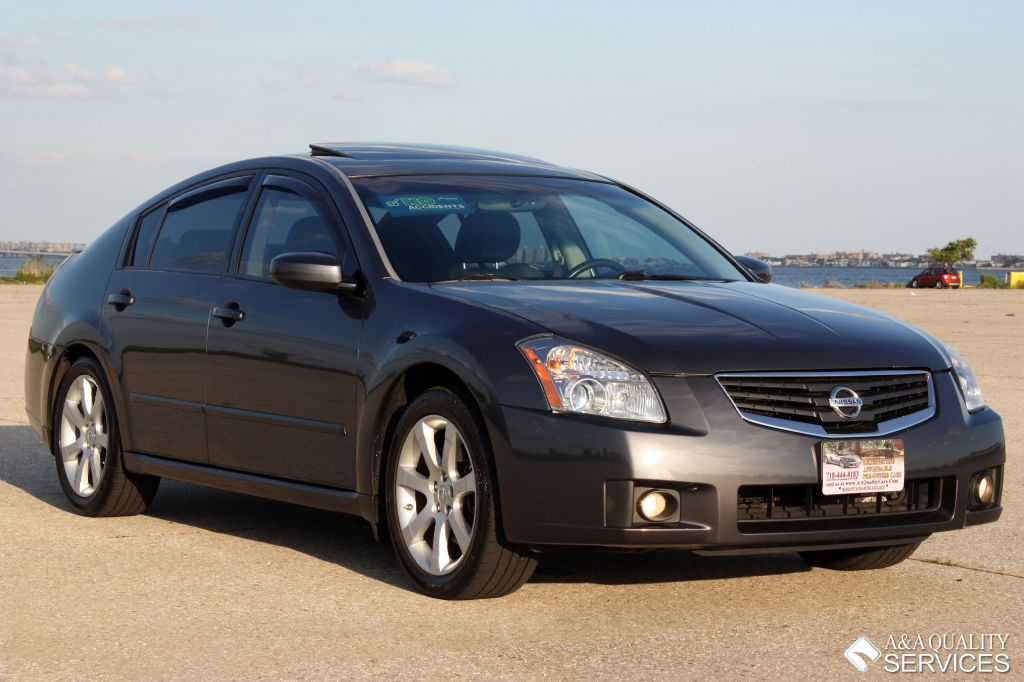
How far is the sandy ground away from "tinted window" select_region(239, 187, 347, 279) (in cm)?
127

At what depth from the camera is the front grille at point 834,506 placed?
5.16m

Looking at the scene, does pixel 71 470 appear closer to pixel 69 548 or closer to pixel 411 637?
pixel 69 548

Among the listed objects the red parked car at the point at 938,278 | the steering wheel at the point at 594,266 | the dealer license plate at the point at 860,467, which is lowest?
the red parked car at the point at 938,278

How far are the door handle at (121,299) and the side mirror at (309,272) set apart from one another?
164cm

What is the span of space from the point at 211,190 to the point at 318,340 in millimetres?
1590

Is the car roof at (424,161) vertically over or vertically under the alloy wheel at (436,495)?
over

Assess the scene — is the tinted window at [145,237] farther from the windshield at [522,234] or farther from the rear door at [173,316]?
the windshield at [522,234]

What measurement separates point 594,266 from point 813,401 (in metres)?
1.57

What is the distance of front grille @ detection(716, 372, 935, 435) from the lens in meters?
5.15

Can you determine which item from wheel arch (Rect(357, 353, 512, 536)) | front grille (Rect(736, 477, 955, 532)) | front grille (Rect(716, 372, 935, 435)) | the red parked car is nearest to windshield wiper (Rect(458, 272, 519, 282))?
wheel arch (Rect(357, 353, 512, 536))

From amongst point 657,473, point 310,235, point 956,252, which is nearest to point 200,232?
point 310,235

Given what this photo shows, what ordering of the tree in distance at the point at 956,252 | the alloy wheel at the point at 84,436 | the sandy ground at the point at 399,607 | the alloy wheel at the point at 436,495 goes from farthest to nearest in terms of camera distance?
the tree in distance at the point at 956,252 < the alloy wheel at the point at 84,436 < the alloy wheel at the point at 436,495 < the sandy ground at the point at 399,607

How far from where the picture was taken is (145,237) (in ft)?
25.5

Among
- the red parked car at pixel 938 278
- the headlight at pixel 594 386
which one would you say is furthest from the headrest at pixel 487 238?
the red parked car at pixel 938 278
